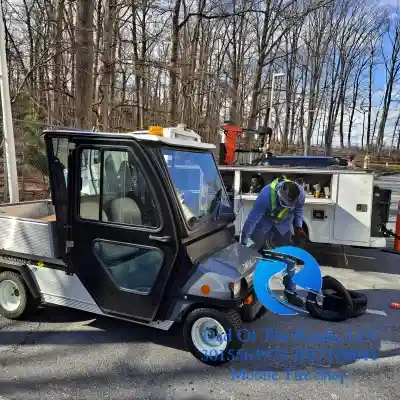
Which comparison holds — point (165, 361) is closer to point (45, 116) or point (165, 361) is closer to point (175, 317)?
point (175, 317)

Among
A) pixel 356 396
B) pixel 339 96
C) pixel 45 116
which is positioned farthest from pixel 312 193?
pixel 339 96

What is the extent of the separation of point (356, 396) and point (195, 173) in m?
2.28

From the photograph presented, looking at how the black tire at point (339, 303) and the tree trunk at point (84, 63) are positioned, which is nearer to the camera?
the black tire at point (339, 303)

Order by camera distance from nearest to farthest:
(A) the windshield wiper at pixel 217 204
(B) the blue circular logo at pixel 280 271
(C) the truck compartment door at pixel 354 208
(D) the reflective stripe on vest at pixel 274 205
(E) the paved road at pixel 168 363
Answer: (E) the paved road at pixel 168 363, (B) the blue circular logo at pixel 280 271, (A) the windshield wiper at pixel 217 204, (D) the reflective stripe on vest at pixel 274 205, (C) the truck compartment door at pixel 354 208

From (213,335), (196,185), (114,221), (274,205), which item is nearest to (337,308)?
(274,205)

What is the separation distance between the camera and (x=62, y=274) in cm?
342

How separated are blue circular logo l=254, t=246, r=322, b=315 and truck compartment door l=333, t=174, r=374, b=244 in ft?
8.40

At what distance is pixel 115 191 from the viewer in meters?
3.14

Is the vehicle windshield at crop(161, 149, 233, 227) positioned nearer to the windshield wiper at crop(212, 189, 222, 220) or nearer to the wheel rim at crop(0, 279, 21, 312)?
the windshield wiper at crop(212, 189, 222, 220)

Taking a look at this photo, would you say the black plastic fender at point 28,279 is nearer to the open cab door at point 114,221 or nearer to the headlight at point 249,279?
the open cab door at point 114,221

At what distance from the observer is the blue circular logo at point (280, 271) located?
3.14 m

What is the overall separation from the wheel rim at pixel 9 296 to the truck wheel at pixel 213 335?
2003 millimetres

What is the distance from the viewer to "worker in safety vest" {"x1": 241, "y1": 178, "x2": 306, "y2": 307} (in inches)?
175

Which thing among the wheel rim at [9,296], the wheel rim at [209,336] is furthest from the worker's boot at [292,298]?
the wheel rim at [9,296]
